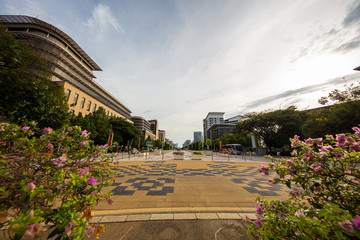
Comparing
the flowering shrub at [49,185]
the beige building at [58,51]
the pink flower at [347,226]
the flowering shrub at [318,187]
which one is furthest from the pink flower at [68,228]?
the beige building at [58,51]

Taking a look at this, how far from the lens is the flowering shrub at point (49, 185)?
1.12m

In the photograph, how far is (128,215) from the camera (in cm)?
340

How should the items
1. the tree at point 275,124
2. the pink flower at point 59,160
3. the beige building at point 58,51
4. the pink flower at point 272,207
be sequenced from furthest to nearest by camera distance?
the beige building at point 58,51
the tree at point 275,124
the pink flower at point 272,207
the pink flower at point 59,160

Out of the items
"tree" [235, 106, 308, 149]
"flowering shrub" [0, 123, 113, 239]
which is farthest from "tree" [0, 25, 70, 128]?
"tree" [235, 106, 308, 149]

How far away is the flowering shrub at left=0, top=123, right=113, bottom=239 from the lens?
112cm

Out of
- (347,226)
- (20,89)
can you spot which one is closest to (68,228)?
(347,226)

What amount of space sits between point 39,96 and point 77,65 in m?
44.2

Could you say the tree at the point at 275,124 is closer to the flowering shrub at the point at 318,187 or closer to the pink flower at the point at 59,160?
the flowering shrub at the point at 318,187

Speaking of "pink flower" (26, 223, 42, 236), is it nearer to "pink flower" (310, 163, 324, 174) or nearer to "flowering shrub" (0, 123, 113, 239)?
"flowering shrub" (0, 123, 113, 239)

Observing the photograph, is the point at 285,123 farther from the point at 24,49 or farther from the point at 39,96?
the point at 24,49

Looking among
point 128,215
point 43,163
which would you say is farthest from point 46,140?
point 128,215

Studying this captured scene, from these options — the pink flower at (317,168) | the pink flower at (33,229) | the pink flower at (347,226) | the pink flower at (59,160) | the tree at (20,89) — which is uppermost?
the tree at (20,89)

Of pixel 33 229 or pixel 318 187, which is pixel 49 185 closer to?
pixel 33 229

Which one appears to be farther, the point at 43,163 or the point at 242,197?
the point at 242,197
